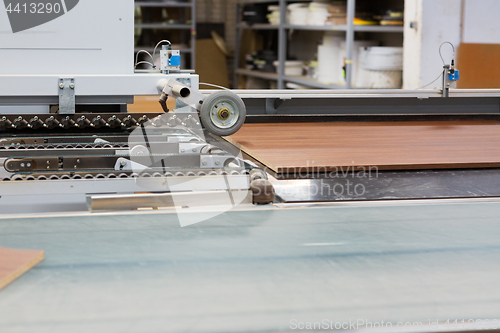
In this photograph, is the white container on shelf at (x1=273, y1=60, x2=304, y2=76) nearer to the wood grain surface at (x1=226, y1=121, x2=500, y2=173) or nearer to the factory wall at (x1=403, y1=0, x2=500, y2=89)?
the factory wall at (x1=403, y1=0, x2=500, y2=89)

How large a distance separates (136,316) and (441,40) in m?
3.42

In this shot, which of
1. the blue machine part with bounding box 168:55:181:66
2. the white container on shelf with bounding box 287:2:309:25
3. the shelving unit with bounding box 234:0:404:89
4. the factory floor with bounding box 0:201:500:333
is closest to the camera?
the factory floor with bounding box 0:201:500:333

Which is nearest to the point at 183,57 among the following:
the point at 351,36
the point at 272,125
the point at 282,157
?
the point at 351,36

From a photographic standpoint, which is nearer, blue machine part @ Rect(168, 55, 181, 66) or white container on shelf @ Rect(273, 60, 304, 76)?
blue machine part @ Rect(168, 55, 181, 66)

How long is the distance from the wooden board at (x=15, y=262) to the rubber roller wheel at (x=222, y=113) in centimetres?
75

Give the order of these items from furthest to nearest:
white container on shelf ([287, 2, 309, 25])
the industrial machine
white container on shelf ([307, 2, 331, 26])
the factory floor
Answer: white container on shelf ([287, 2, 309, 25]) < white container on shelf ([307, 2, 331, 26]) < the industrial machine < the factory floor

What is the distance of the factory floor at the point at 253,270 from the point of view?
0.69 meters

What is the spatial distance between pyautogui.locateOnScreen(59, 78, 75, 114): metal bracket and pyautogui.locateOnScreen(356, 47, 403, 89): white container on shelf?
2.58 metres

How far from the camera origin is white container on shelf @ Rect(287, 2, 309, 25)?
15.8ft

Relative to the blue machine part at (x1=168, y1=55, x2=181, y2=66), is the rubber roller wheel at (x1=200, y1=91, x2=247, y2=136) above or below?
below

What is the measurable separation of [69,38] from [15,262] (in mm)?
1031

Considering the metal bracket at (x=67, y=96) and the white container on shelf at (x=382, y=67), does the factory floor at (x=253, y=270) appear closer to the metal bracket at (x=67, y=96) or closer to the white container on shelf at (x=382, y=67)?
the metal bracket at (x=67, y=96)

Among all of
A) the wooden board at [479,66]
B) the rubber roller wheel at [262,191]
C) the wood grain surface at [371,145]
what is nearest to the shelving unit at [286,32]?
the wooden board at [479,66]

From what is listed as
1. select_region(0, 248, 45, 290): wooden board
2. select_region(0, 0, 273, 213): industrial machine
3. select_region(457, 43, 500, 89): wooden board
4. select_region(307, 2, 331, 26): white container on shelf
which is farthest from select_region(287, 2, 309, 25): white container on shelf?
select_region(0, 248, 45, 290): wooden board
